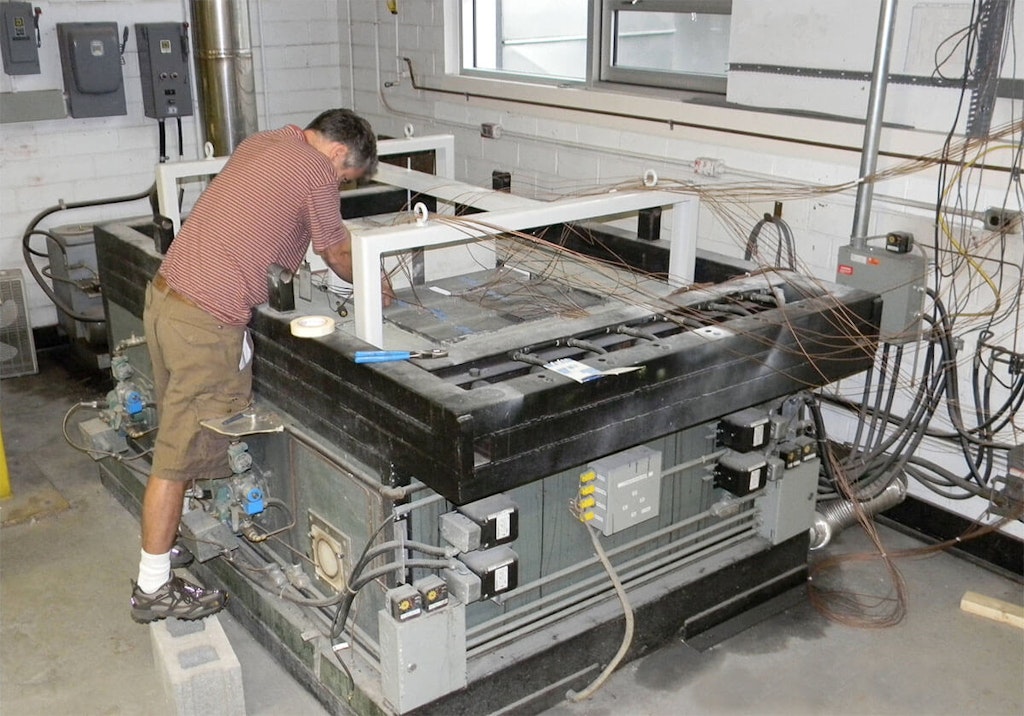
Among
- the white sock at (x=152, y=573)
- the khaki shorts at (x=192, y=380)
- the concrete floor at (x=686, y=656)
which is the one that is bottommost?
the concrete floor at (x=686, y=656)

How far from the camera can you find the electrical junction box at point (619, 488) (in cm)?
230

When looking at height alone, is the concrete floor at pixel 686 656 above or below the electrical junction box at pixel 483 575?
below

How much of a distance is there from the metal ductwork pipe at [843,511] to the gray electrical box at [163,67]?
357 centimetres

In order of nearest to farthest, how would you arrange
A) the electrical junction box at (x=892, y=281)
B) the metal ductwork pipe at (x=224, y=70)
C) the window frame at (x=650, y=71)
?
the electrical junction box at (x=892, y=281) < the window frame at (x=650, y=71) < the metal ductwork pipe at (x=224, y=70)

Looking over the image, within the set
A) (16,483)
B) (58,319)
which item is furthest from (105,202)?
(16,483)

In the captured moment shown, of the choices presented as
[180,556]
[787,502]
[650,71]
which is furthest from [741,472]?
[650,71]

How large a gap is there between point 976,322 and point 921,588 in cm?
81

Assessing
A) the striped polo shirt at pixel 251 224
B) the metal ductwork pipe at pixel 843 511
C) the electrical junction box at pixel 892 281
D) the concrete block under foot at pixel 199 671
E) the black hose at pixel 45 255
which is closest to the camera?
the concrete block under foot at pixel 199 671

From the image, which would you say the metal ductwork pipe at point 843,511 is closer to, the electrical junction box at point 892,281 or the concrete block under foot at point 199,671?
the electrical junction box at point 892,281

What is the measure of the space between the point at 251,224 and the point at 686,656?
5.21 feet

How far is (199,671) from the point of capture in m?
2.26

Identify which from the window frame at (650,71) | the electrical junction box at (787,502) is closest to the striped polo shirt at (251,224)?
the electrical junction box at (787,502)

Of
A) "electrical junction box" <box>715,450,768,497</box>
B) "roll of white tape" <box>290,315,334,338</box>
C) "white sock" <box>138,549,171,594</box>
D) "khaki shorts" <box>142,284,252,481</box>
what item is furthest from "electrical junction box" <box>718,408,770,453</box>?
"white sock" <box>138,549,171,594</box>

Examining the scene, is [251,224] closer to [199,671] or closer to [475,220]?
[475,220]
